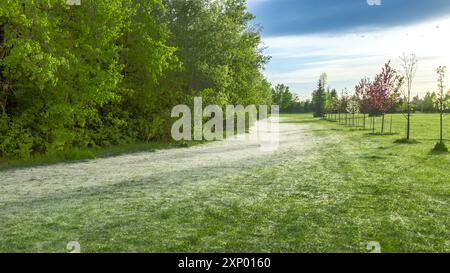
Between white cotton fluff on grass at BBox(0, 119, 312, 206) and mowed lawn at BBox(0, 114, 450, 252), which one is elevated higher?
mowed lawn at BBox(0, 114, 450, 252)

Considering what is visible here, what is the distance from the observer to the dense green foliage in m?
22.0

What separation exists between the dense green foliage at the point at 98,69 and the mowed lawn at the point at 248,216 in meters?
10.4

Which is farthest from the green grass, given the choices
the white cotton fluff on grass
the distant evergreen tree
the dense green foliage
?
the distant evergreen tree

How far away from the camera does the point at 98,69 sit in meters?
24.7

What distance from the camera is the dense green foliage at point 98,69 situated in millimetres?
22016

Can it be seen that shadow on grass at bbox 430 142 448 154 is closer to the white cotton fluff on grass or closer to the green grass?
the white cotton fluff on grass

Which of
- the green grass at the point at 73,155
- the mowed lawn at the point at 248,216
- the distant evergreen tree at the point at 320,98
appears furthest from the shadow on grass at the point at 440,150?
the distant evergreen tree at the point at 320,98

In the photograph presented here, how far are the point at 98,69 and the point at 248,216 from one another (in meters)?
16.9

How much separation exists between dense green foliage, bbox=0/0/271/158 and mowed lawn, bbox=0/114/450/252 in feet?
34.0

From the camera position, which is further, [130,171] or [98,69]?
[98,69]

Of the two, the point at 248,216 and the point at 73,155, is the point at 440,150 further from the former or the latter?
the point at 73,155

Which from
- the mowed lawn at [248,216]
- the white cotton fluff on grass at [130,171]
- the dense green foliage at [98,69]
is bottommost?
the white cotton fluff on grass at [130,171]

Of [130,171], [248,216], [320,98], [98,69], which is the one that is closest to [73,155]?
[98,69]

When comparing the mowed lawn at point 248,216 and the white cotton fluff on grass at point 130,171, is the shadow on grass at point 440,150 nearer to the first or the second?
the white cotton fluff on grass at point 130,171
